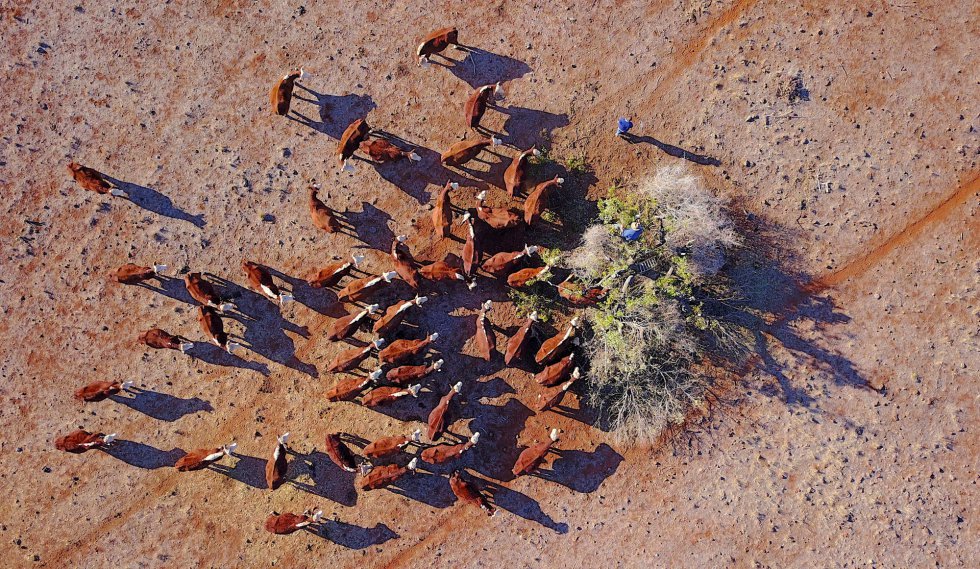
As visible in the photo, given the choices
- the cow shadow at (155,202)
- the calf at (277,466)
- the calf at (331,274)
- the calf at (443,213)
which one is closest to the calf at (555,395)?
the calf at (443,213)

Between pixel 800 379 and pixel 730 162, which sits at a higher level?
pixel 730 162

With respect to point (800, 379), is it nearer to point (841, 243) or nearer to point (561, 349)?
point (841, 243)

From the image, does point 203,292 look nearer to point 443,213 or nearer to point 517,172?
point 443,213

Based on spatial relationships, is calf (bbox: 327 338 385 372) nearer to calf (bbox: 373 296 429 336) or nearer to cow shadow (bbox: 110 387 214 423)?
calf (bbox: 373 296 429 336)

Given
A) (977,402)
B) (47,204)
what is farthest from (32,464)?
(977,402)

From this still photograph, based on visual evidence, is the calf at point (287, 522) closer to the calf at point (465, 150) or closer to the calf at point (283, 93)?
the calf at point (465, 150)

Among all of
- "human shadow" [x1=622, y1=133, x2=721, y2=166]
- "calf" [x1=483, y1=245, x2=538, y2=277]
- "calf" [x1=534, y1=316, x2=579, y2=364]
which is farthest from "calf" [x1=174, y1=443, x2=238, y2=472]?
"human shadow" [x1=622, y1=133, x2=721, y2=166]

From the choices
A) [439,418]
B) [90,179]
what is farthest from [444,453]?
[90,179]
